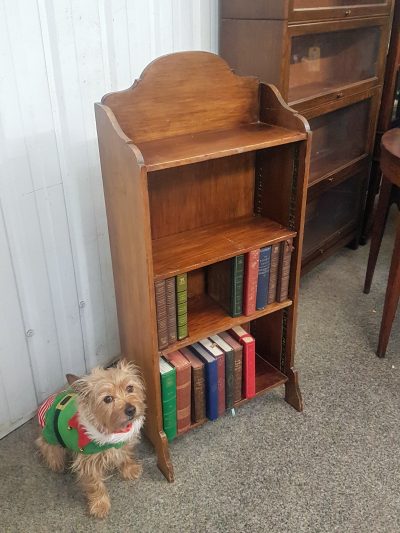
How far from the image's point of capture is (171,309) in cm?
143

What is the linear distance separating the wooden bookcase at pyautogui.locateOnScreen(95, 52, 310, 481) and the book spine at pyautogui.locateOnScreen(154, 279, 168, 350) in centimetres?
3

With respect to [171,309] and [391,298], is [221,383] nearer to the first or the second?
[171,309]

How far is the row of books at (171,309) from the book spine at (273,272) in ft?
1.07

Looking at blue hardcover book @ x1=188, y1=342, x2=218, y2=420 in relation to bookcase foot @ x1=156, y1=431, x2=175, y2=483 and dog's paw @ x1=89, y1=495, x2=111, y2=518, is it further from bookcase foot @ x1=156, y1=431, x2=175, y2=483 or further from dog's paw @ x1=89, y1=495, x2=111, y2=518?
dog's paw @ x1=89, y1=495, x2=111, y2=518

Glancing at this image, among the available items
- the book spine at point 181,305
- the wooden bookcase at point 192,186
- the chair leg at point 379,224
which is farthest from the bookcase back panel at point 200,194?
the chair leg at point 379,224

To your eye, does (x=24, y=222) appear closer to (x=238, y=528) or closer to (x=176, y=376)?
(x=176, y=376)

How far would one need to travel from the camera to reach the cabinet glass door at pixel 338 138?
2396 mm

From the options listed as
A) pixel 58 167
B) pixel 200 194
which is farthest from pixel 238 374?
pixel 58 167

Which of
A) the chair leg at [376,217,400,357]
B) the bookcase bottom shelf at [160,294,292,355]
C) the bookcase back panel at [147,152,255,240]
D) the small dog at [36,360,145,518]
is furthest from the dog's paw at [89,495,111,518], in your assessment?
the chair leg at [376,217,400,357]

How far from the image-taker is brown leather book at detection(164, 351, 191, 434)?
154 centimetres

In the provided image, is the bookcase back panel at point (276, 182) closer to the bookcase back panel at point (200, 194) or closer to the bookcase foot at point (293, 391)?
the bookcase back panel at point (200, 194)

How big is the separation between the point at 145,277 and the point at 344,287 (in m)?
1.61

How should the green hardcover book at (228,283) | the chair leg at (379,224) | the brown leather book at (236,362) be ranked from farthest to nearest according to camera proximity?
the chair leg at (379,224), the brown leather book at (236,362), the green hardcover book at (228,283)

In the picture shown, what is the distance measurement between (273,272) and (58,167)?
0.77 m
